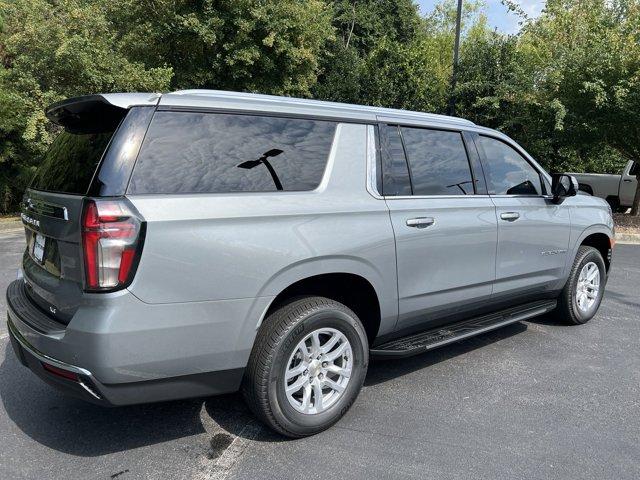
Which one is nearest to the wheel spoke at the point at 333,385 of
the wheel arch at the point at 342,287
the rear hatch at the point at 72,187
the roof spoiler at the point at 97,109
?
the wheel arch at the point at 342,287

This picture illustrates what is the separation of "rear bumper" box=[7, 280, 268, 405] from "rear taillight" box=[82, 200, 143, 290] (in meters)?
0.09

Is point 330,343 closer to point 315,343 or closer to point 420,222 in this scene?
point 315,343

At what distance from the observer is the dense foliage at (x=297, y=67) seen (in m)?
12.7

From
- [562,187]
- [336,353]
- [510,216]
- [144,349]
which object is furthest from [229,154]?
[562,187]

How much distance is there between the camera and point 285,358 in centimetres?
288

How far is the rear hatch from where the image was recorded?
2.51m

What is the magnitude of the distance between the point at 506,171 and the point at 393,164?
1.38 metres

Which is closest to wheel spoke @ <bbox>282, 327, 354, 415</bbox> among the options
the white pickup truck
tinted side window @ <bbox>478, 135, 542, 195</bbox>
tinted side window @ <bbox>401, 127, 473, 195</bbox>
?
tinted side window @ <bbox>401, 127, 473, 195</bbox>

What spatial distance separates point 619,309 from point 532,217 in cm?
241

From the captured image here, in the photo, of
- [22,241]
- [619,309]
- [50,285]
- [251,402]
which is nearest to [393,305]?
[251,402]

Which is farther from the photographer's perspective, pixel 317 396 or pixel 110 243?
pixel 317 396

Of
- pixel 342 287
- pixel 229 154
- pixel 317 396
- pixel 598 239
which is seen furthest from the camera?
pixel 598 239

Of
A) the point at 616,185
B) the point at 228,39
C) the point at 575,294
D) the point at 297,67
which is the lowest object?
the point at 575,294

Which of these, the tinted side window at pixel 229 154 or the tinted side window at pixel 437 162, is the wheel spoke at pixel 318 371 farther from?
the tinted side window at pixel 437 162
